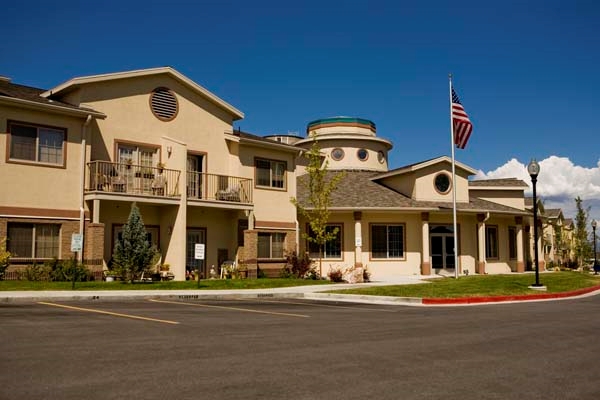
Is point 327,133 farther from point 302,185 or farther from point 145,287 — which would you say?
point 145,287

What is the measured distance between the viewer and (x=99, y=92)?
2364 centimetres

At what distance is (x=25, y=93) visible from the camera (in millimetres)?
22953

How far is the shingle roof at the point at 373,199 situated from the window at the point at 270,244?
2965mm

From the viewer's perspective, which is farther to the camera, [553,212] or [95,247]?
[553,212]

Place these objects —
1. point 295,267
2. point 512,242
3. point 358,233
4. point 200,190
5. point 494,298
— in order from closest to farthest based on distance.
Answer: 1. point 494,298
2. point 200,190
3. point 295,267
4. point 358,233
5. point 512,242

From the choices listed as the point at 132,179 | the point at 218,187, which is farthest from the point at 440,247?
the point at 132,179

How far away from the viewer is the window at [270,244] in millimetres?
28766

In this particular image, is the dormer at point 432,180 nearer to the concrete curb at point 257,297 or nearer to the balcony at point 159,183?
the balcony at point 159,183

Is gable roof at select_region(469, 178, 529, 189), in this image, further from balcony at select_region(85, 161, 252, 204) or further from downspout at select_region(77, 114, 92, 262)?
downspout at select_region(77, 114, 92, 262)

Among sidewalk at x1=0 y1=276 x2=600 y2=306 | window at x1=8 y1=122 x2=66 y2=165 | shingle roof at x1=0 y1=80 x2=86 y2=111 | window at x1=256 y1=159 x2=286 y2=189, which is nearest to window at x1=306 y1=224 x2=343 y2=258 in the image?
window at x1=256 y1=159 x2=286 y2=189

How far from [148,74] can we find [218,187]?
5740 mm

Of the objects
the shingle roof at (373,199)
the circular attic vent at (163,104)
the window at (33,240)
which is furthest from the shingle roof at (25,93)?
the shingle roof at (373,199)

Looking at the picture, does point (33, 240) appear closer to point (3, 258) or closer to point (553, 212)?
point (3, 258)

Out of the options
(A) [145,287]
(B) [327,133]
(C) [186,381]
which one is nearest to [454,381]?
(C) [186,381]
